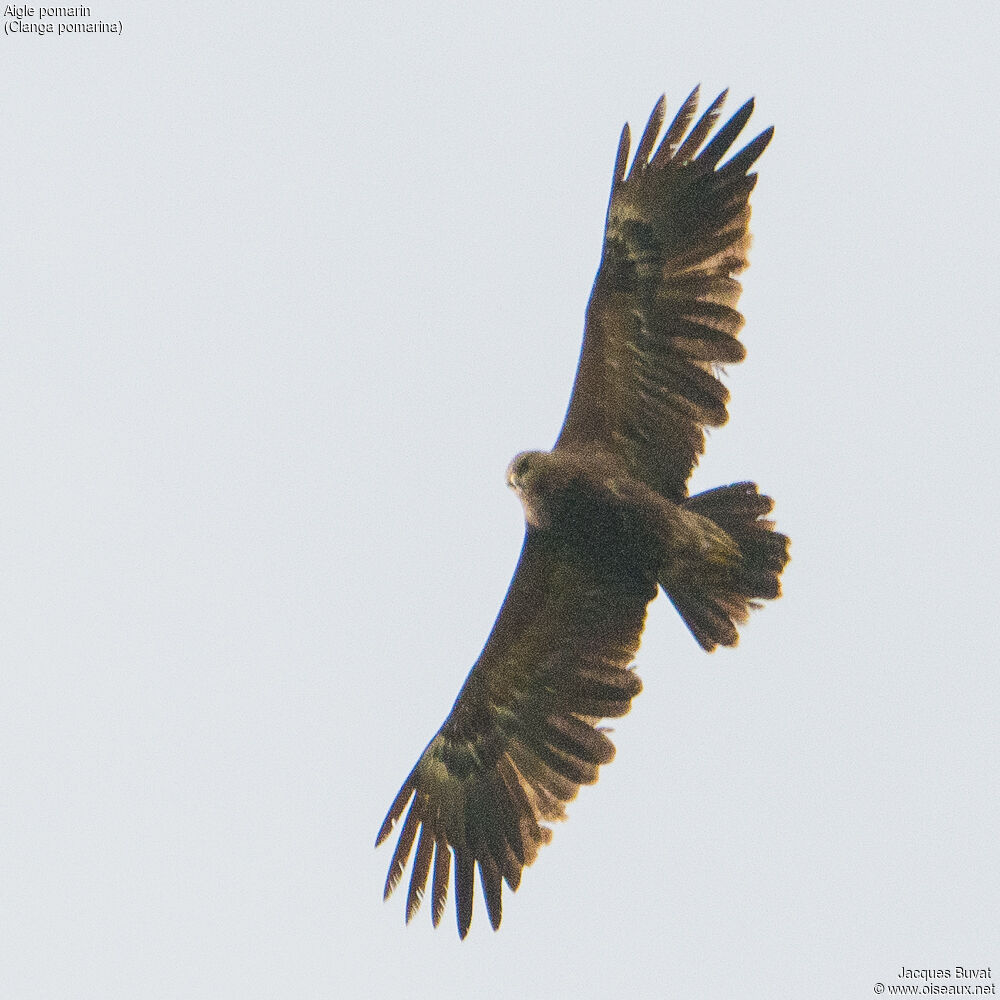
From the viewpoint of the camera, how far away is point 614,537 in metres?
8.87

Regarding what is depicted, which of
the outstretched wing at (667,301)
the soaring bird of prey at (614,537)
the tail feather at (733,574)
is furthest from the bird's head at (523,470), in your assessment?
the tail feather at (733,574)

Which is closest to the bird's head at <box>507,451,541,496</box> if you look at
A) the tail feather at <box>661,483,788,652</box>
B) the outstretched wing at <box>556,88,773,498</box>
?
the outstretched wing at <box>556,88,773,498</box>

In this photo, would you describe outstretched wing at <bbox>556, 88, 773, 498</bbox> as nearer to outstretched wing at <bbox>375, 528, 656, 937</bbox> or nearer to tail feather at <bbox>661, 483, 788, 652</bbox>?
tail feather at <bbox>661, 483, 788, 652</bbox>

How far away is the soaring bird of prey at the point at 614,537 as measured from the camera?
8711mm

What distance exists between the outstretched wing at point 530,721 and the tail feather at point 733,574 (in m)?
0.29

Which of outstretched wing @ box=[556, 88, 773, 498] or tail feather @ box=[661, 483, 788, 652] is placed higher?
outstretched wing @ box=[556, 88, 773, 498]

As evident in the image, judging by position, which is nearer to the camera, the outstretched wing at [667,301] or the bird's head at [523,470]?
the outstretched wing at [667,301]

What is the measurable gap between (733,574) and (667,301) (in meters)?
1.48

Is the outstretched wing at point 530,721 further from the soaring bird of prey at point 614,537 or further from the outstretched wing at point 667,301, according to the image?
the outstretched wing at point 667,301

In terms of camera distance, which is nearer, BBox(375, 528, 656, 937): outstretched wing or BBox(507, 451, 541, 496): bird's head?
BBox(507, 451, 541, 496): bird's head

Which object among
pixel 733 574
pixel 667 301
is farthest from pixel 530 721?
pixel 667 301

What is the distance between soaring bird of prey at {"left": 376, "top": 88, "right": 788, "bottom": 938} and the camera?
8.71 metres

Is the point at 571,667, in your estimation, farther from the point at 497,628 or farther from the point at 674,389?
the point at 674,389

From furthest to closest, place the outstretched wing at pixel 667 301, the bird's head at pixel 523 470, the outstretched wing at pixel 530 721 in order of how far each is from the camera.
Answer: the outstretched wing at pixel 530 721 → the bird's head at pixel 523 470 → the outstretched wing at pixel 667 301
